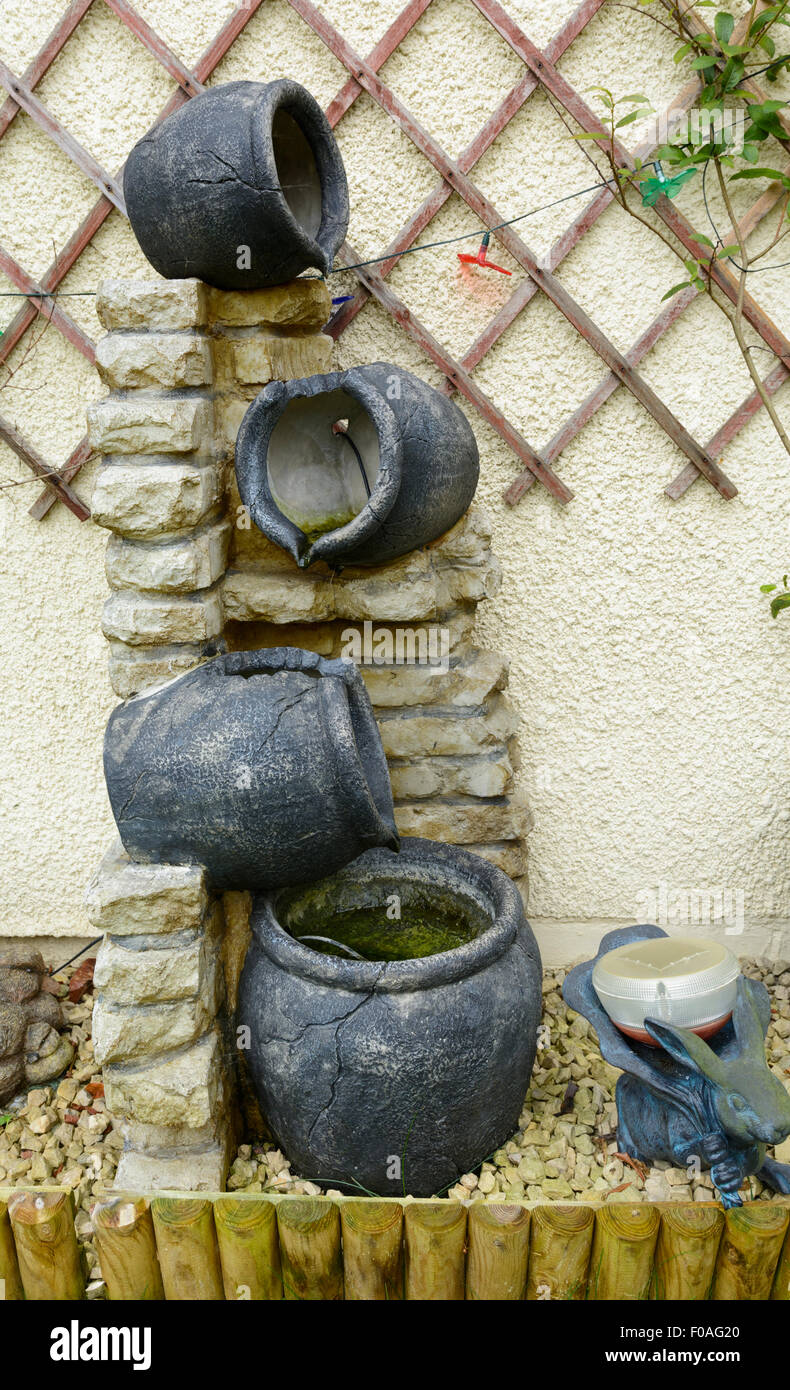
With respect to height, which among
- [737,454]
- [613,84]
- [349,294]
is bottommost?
[737,454]

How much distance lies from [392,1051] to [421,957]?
22cm

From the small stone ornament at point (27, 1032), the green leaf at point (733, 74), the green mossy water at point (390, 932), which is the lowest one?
the small stone ornament at point (27, 1032)

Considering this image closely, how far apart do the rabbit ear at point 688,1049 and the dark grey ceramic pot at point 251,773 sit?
536mm

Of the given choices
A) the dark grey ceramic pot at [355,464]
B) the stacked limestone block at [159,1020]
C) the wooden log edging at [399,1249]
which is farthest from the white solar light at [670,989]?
the dark grey ceramic pot at [355,464]

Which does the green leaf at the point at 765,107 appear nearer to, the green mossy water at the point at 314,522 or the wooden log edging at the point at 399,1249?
the green mossy water at the point at 314,522

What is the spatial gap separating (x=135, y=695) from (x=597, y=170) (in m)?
1.45

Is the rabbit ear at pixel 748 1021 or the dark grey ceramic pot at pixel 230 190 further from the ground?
the dark grey ceramic pot at pixel 230 190

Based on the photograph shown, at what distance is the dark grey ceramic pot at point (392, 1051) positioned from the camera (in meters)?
1.69

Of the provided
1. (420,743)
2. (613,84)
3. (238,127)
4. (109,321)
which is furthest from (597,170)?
(420,743)

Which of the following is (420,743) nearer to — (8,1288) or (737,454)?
(737,454)

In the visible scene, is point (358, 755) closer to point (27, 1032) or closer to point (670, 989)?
point (670, 989)

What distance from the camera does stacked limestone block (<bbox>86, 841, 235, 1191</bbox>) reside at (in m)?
1.76

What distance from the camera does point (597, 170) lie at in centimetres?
215

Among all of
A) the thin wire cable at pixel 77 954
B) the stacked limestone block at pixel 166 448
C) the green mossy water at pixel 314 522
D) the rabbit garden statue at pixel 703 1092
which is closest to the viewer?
the rabbit garden statue at pixel 703 1092
